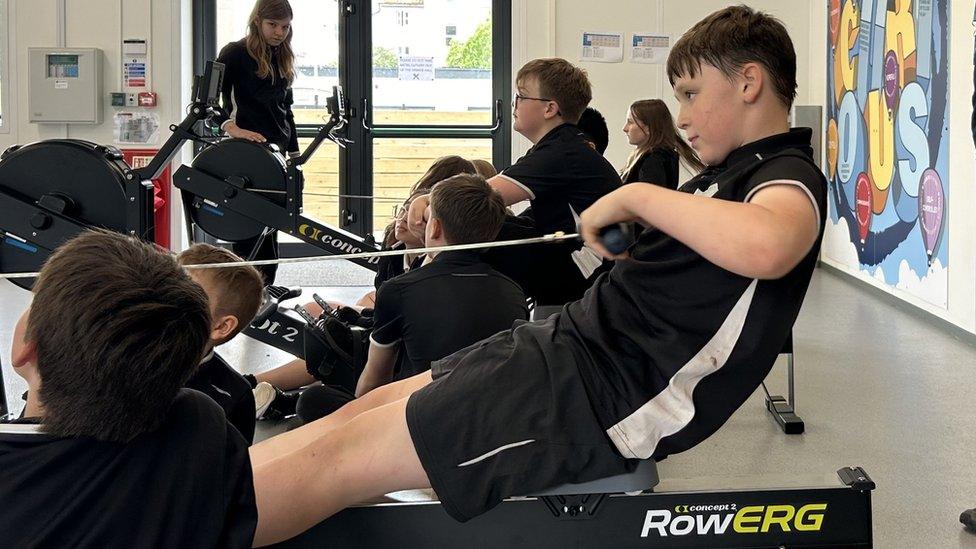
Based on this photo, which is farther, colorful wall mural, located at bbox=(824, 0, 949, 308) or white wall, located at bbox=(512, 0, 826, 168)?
white wall, located at bbox=(512, 0, 826, 168)

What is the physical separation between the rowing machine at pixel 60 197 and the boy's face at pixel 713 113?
193 cm

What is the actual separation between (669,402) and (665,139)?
2.82 meters

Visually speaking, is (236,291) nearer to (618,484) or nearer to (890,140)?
(618,484)

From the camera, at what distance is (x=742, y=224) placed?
140cm

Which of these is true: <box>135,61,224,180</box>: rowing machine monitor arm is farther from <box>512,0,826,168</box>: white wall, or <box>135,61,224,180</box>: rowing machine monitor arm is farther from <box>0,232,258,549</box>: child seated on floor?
<box>512,0,826,168</box>: white wall

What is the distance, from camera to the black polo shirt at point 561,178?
10.4ft

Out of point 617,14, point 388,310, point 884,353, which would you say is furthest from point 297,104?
point 388,310

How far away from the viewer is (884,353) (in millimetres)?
4594

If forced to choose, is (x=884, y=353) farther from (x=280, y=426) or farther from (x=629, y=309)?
(x=629, y=309)

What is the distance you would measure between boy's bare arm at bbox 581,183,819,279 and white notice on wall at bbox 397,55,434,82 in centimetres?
647

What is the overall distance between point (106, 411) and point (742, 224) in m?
0.85

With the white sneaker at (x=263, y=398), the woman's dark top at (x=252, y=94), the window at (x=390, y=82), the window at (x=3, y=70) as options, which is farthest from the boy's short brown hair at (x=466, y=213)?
the window at (x=3, y=70)

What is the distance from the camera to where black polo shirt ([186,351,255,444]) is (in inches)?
80.9

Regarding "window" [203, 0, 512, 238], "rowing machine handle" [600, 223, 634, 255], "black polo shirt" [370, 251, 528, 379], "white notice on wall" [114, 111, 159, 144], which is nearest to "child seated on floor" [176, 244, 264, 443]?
"black polo shirt" [370, 251, 528, 379]
